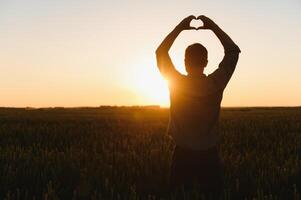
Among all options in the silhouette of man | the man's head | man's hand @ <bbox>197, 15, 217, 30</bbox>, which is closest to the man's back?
the silhouette of man

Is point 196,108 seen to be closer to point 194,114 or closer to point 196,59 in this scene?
point 194,114

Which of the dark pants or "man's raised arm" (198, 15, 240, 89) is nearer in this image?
"man's raised arm" (198, 15, 240, 89)

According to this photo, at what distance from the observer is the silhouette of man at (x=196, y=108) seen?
21.1 ft

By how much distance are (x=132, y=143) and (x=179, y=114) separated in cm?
661

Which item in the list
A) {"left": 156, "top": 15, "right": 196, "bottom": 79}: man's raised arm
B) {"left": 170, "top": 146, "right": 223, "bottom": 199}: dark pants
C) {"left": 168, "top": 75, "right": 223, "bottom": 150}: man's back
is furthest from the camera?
{"left": 170, "top": 146, "right": 223, "bottom": 199}: dark pants

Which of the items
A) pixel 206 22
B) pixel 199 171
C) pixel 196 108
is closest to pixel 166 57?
pixel 206 22

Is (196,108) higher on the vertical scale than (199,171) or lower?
higher

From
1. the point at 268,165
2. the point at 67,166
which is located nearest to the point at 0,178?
the point at 67,166

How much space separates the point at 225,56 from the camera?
6500 millimetres

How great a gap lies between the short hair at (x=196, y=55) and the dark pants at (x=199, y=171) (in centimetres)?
108

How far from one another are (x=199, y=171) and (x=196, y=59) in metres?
1.45

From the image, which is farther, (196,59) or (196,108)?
(196,108)

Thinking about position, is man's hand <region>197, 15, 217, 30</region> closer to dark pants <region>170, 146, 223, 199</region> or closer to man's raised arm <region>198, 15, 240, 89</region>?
man's raised arm <region>198, 15, 240, 89</region>

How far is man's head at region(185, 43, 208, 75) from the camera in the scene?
21.2 feet
